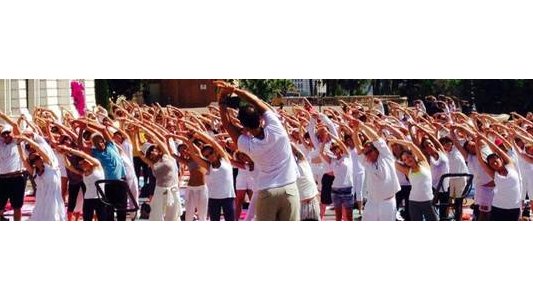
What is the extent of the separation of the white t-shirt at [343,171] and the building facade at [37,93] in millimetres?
3345

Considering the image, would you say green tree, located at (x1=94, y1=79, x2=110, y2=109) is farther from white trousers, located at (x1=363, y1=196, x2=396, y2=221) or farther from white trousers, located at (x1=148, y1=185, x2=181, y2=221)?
white trousers, located at (x1=363, y1=196, x2=396, y2=221)

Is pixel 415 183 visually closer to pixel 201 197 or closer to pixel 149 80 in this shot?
pixel 201 197

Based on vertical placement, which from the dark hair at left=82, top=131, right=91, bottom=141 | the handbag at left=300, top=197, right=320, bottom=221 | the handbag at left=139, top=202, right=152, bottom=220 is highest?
the dark hair at left=82, top=131, right=91, bottom=141

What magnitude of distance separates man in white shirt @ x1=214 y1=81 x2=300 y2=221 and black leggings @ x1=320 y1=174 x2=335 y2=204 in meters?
3.34

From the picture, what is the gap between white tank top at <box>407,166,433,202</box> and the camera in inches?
344

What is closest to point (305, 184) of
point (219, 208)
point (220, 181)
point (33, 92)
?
point (220, 181)

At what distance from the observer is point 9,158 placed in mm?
9594

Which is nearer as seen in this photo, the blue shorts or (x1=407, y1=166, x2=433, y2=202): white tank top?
(x1=407, y1=166, x2=433, y2=202): white tank top

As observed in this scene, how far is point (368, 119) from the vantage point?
Result: 1076 centimetres

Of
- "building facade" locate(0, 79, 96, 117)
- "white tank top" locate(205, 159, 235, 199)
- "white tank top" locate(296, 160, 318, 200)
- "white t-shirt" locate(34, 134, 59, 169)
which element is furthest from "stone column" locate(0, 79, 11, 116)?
"white tank top" locate(296, 160, 318, 200)

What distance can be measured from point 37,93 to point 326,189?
6598 mm

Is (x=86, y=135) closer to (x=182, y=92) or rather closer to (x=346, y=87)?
(x=182, y=92)

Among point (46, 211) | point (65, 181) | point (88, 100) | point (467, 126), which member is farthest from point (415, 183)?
point (88, 100)

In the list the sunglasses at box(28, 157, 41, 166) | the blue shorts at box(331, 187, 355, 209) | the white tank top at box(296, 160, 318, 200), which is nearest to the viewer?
the white tank top at box(296, 160, 318, 200)
